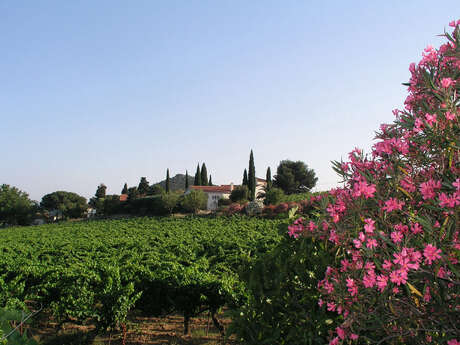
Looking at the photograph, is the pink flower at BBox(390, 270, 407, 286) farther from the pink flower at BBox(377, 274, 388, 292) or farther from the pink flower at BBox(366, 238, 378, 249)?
the pink flower at BBox(366, 238, 378, 249)

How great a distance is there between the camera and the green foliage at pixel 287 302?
10.7ft

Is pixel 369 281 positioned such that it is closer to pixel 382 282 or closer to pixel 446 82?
pixel 382 282

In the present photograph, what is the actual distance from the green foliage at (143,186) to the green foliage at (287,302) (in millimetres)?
74682

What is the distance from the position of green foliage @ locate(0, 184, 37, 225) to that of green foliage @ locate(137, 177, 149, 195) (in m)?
21.2

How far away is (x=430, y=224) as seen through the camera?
7.45 ft

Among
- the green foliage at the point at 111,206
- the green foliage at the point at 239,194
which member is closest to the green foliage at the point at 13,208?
the green foliage at the point at 111,206

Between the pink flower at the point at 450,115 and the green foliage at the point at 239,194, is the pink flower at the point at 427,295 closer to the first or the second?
the pink flower at the point at 450,115

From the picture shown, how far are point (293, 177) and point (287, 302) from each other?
6443 centimetres

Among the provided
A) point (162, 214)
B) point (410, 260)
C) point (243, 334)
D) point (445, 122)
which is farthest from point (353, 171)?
point (162, 214)

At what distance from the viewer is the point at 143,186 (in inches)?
3009

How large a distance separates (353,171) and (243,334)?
2.05m

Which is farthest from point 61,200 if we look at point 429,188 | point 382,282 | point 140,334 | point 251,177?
point 429,188

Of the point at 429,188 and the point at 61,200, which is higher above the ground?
the point at 61,200

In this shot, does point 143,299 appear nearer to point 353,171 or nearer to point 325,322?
point 325,322
